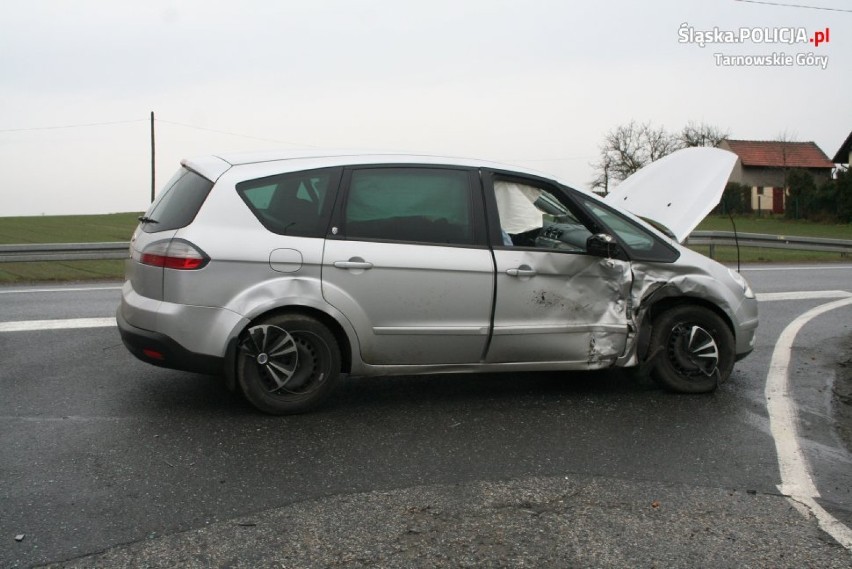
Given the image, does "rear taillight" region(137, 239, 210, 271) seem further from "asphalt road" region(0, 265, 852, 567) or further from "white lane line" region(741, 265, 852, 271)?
"white lane line" region(741, 265, 852, 271)

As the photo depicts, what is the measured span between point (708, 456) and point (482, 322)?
168cm

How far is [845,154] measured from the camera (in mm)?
69375

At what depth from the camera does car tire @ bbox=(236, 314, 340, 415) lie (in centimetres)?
570

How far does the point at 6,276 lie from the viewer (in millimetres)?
15945

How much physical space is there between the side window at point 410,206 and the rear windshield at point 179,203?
3.15ft

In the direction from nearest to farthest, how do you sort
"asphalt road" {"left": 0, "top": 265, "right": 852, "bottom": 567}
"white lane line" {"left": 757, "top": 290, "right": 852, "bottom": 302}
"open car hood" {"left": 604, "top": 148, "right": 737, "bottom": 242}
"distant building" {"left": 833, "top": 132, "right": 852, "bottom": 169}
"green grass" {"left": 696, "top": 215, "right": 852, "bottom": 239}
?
"asphalt road" {"left": 0, "top": 265, "right": 852, "bottom": 567} < "open car hood" {"left": 604, "top": 148, "right": 737, "bottom": 242} < "white lane line" {"left": 757, "top": 290, "right": 852, "bottom": 302} < "green grass" {"left": 696, "top": 215, "right": 852, "bottom": 239} < "distant building" {"left": 833, "top": 132, "right": 852, "bottom": 169}

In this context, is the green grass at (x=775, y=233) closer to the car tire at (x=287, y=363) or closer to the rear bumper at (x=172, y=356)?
the car tire at (x=287, y=363)

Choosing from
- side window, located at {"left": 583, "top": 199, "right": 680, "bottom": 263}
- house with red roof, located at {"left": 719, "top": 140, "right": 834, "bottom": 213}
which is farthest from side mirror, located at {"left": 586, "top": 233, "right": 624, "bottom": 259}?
house with red roof, located at {"left": 719, "top": 140, "right": 834, "bottom": 213}

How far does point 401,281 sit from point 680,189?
284 centimetres

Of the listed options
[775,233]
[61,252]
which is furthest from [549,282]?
[775,233]

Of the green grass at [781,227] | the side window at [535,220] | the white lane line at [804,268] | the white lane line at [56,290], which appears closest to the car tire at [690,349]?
the side window at [535,220]

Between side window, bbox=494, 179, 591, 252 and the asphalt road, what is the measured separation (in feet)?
3.70

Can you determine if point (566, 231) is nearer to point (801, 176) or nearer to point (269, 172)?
point (269, 172)

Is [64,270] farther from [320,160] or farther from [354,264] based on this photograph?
[354,264]
